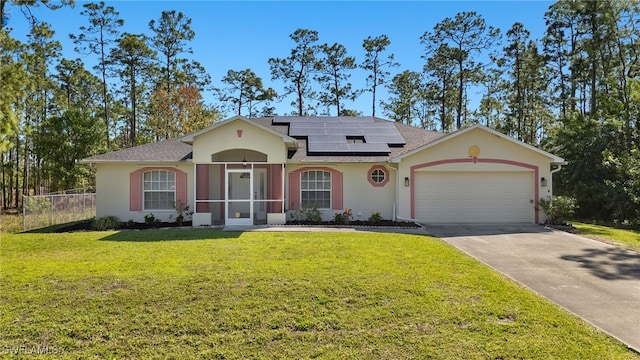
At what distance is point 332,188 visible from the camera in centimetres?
1590

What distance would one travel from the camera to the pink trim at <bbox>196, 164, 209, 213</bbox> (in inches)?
605

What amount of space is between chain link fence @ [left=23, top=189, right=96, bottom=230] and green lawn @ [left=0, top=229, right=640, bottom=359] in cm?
745

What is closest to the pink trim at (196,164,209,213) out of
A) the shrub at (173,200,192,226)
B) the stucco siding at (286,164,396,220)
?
the shrub at (173,200,192,226)

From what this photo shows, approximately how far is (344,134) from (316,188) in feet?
12.1

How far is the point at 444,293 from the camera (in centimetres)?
635

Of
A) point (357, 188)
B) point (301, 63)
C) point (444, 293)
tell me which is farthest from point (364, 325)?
point (301, 63)

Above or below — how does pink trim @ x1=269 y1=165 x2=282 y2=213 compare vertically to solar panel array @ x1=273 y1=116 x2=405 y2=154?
below

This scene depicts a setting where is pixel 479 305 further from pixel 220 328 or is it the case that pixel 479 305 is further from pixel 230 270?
pixel 230 270

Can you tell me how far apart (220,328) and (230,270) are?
233 cm

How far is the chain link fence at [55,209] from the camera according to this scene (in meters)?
14.9

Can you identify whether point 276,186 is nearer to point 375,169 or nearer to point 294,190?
point 294,190

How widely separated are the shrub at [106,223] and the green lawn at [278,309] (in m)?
5.23

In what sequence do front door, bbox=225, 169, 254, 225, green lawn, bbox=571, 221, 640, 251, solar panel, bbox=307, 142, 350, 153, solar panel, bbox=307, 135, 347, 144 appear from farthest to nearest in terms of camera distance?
solar panel, bbox=307, 135, 347, 144 → front door, bbox=225, 169, 254, 225 → solar panel, bbox=307, 142, 350, 153 → green lawn, bbox=571, 221, 640, 251

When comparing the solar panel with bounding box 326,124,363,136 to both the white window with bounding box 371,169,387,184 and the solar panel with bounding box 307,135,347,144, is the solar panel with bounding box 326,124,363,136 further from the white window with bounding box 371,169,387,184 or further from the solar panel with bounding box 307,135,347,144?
the white window with bounding box 371,169,387,184
